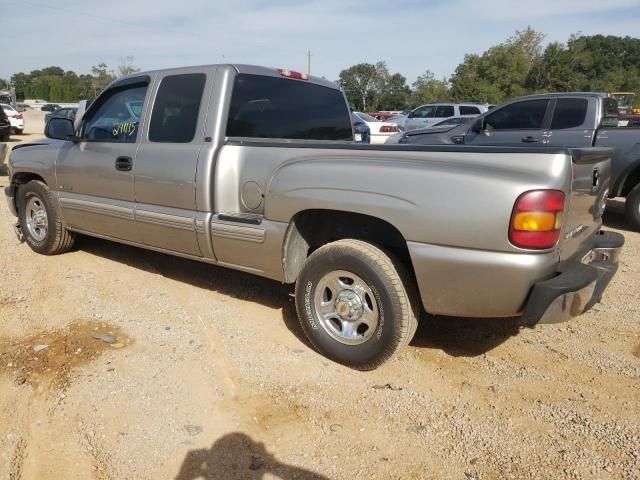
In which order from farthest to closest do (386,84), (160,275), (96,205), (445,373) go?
(386,84) → (160,275) → (96,205) → (445,373)

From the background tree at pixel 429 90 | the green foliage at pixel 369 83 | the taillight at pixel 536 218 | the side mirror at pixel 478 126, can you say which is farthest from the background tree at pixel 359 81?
the taillight at pixel 536 218

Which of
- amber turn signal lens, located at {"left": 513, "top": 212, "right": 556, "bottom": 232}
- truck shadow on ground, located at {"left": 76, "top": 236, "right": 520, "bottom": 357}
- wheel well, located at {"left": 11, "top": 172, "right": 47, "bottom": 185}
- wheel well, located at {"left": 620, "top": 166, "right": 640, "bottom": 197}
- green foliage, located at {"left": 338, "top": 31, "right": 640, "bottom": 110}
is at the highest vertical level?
green foliage, located at {"left": 338, "top": 31, "right": 640, "bottom": 110}

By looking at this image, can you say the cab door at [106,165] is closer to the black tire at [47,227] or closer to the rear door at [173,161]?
the rear door at [173,161]

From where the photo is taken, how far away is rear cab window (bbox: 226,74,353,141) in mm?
3740

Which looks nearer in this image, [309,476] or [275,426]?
[309,476]

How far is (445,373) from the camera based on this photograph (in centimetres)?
315

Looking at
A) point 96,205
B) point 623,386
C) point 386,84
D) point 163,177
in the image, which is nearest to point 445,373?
point 623,386

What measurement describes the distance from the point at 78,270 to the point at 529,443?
421cm

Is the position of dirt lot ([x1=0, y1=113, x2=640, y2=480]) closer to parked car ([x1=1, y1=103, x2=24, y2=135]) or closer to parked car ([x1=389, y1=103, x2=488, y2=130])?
parked car ([x1=389, y1=103, x2=488, y2=130])

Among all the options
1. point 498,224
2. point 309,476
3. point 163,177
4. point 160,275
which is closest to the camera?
point 309,476

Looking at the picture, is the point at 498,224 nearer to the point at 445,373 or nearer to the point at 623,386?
the point at 445,373

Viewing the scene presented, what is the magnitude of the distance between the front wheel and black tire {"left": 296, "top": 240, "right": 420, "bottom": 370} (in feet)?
17.4

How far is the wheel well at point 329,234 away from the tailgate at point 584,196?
34.9 inches

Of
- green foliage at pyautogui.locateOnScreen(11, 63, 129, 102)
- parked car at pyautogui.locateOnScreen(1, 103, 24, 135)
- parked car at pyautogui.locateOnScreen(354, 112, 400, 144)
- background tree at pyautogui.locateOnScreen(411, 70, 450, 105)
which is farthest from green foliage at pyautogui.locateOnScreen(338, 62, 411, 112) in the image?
parked car at pyautogui.locateOnScreen(354, 112, 400, 144)
